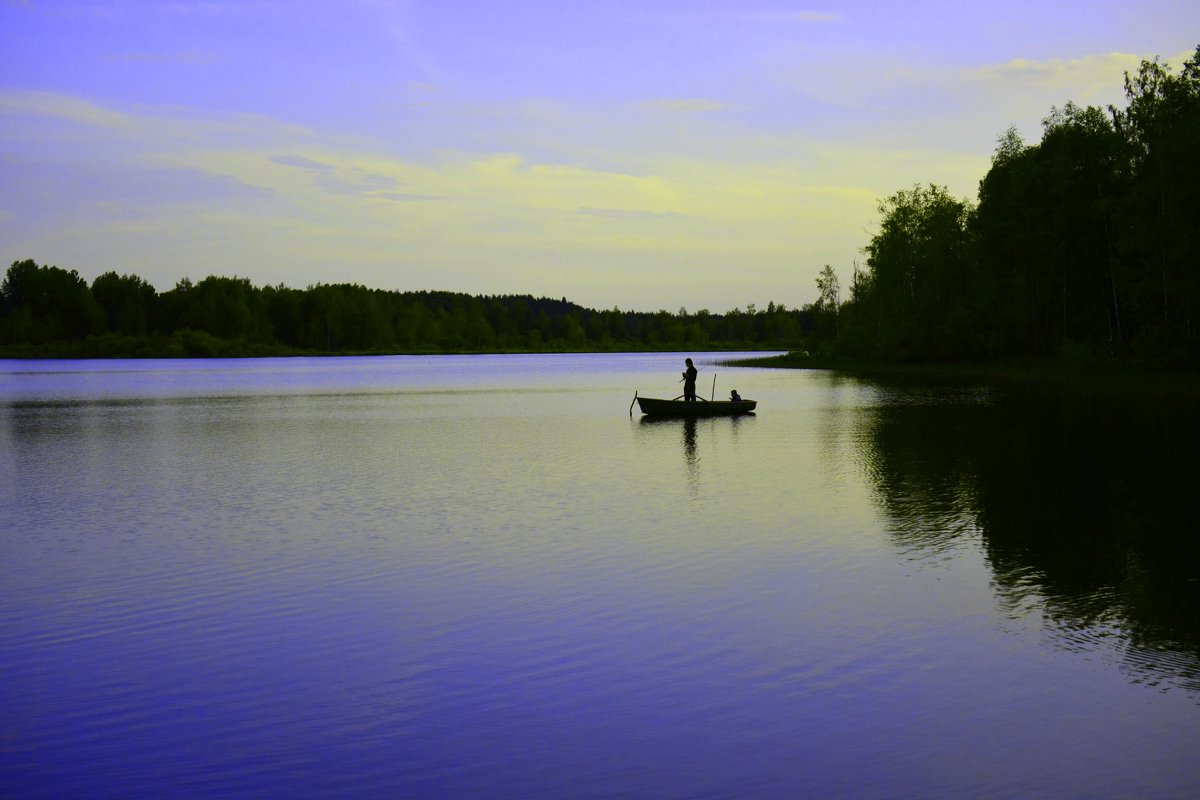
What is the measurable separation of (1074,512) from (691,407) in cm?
2607

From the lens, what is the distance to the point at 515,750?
304 inches

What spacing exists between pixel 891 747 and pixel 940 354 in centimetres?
8553

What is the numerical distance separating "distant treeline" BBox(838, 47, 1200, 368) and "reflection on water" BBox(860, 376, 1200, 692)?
16.4 meters

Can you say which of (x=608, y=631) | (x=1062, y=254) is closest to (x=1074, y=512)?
(x=608, y=631)

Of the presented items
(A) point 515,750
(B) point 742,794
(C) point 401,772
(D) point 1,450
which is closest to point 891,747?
(B) point 742,794

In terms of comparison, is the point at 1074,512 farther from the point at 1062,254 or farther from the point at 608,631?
the point at 1062,254

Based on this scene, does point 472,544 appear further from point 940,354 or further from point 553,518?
point 940,354

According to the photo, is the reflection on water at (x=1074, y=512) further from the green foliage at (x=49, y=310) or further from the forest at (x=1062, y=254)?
the green foliage at (x=49, y=310)

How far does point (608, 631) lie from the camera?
10844mm

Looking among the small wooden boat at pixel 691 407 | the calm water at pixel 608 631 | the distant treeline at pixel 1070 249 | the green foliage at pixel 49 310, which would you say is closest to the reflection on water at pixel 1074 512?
the calm water at pixel 608 631

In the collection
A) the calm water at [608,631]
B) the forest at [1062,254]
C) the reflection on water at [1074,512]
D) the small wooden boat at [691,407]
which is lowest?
the calm water at [608,631]

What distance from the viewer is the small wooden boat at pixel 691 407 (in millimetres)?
43312

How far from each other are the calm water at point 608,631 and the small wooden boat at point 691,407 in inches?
691

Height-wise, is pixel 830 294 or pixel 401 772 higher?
pixel 830 294
